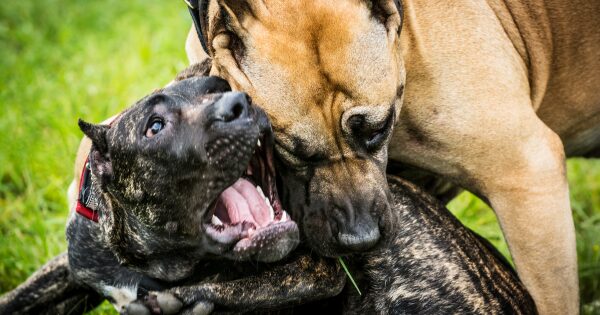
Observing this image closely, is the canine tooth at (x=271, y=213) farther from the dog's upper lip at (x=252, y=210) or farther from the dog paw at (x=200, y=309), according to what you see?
the dog paw at (x=200, y=309)

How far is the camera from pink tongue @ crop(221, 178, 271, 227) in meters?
4.01

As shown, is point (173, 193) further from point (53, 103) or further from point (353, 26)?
point (53, 103)

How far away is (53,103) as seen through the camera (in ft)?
24.0

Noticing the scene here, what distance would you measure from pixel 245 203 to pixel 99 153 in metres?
0.76

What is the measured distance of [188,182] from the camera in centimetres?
394

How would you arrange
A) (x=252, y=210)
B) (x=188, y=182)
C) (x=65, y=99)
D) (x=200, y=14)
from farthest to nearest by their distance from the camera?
1. (x=65, y=99)
2. (x=200, y=14)
3. (x=252, y=210)
4. (x=188, y=182)

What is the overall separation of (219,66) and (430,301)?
1.49 metres

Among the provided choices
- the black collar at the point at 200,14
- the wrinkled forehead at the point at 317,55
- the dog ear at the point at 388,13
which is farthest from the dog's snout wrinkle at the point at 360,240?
the black collar at the point at 200,14

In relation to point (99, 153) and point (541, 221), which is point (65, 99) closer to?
point (99, 153)

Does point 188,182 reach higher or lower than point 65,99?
higher

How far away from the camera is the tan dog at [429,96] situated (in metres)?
3.85

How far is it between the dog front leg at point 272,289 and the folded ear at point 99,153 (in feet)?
2.09

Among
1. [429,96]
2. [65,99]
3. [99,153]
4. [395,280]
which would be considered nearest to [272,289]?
[395,280]

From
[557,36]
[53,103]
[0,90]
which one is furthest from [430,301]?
[0,90]
